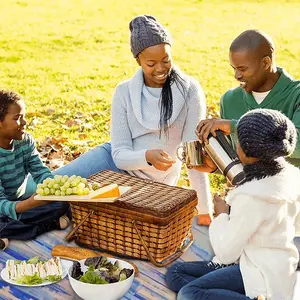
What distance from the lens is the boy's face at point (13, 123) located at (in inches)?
138

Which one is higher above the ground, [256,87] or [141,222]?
[256,87]

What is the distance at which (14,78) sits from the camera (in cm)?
760

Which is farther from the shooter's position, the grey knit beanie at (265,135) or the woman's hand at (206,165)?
the woman's hand at (206,165)

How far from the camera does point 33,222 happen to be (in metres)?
3.59

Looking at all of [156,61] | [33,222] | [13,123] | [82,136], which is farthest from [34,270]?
[82,136]

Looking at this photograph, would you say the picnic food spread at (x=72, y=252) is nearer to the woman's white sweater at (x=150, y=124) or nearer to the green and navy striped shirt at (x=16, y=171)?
the green and navy striped shirt at (x=16, y=171)

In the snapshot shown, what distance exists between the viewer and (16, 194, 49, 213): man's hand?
339cm

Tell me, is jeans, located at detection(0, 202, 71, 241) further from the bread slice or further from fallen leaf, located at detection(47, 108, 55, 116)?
fallen leaf, located at detection(47, 108, 55, 116)

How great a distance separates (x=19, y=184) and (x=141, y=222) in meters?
0.85

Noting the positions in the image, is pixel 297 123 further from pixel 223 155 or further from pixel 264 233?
pixel 264 233

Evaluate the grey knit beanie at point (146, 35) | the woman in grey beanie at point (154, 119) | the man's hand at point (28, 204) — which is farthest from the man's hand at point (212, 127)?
the man's hand at point (28, 204)

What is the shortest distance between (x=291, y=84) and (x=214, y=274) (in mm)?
1162

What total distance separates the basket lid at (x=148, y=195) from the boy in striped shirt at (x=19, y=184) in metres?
0.33

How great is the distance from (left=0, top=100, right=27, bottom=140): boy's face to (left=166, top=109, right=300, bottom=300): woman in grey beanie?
1338mm
